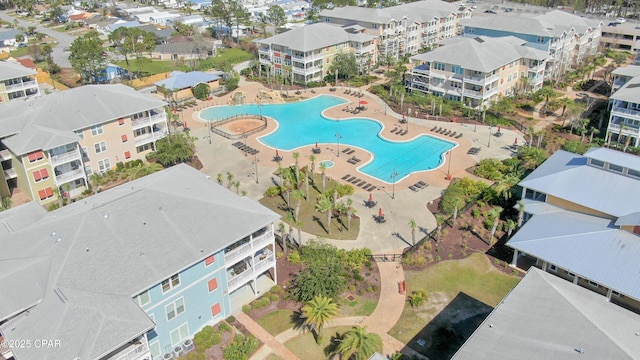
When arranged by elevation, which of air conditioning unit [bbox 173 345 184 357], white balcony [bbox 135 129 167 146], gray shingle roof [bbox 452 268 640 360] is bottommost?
air conditioning unit [bbox 173 345 184 357]

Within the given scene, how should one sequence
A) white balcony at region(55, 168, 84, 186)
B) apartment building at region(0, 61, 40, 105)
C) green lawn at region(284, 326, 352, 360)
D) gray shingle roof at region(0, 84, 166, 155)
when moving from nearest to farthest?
green lawn at region(284, 326, 352, 360), gray shingle roof at region(0, 84, 166, 155), white balcony at region(55, 168, 84, 186), apartment building at region(0, 61, 40, 105)

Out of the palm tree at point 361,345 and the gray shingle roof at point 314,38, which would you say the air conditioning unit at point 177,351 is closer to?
the palm tree at point 361,345

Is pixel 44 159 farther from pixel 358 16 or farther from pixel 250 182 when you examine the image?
pixel 358 16

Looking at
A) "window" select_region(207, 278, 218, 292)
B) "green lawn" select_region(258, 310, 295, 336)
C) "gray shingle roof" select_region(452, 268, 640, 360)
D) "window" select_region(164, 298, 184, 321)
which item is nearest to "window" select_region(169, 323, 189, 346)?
"window" select_region(164, 298, 184, 321)

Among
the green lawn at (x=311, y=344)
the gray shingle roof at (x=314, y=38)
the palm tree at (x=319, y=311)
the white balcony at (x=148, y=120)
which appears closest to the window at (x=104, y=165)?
the white balcony at (x=148, y=120)

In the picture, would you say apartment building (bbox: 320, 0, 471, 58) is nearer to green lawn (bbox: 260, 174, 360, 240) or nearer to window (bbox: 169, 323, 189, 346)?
green lawn (bbox: 260, 174, 360, 240)

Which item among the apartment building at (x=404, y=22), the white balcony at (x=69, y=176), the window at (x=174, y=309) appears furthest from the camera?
the apartment building at (x=404, y=22)
